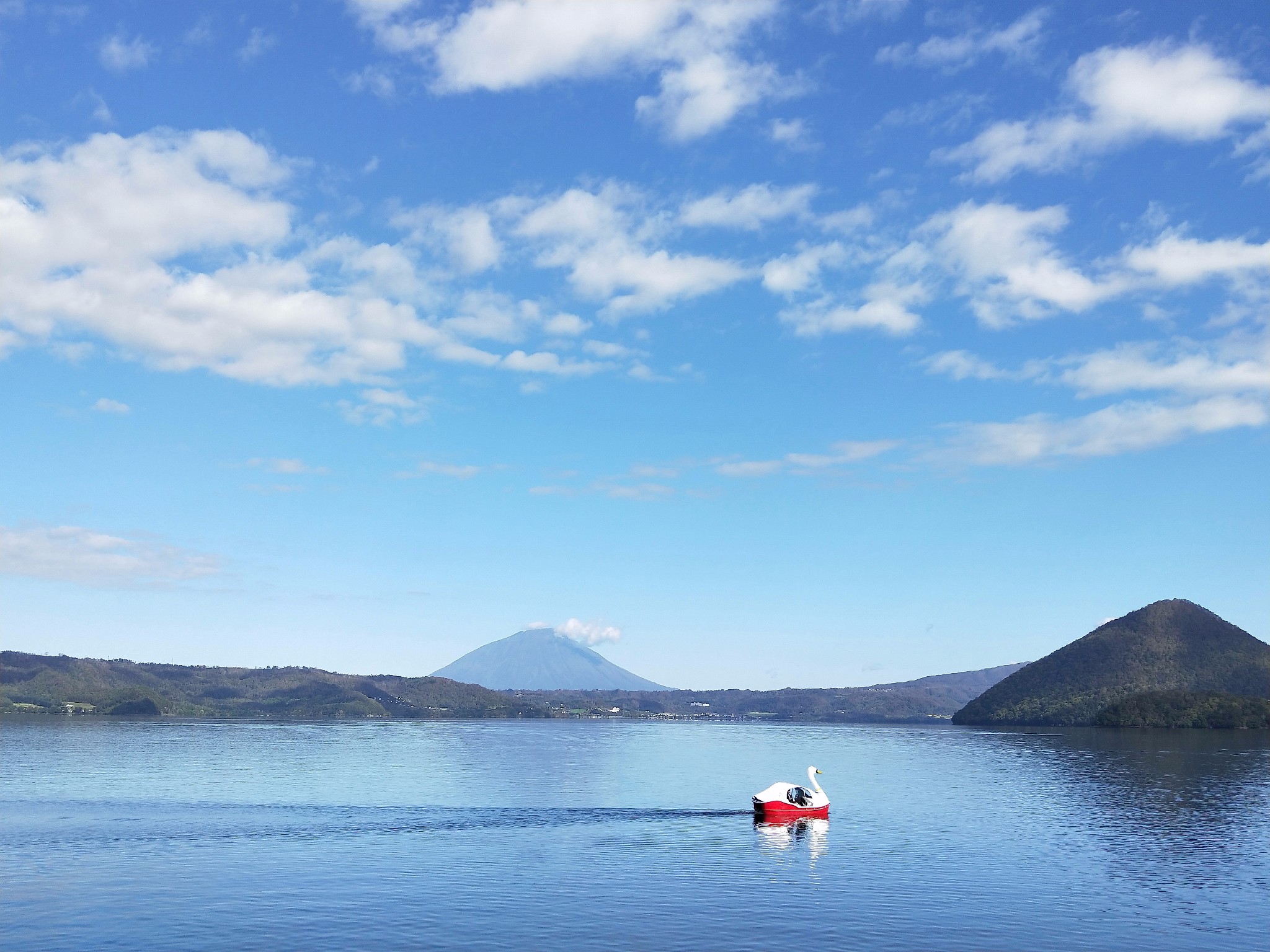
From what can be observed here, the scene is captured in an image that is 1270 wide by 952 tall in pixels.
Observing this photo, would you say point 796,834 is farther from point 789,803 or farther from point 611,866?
point 611,866

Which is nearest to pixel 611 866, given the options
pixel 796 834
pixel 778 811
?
pixel 796 834

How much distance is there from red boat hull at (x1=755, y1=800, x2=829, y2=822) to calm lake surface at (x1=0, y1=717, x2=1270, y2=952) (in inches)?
104

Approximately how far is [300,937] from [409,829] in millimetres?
40451

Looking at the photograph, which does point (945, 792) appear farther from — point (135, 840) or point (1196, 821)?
point (135, 840)

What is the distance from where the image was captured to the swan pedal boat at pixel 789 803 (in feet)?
326

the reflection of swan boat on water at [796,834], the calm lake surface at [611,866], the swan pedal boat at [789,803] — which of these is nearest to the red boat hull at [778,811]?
the swan pedal boat at [789,803]

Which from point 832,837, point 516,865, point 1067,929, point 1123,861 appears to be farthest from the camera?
point 832,837

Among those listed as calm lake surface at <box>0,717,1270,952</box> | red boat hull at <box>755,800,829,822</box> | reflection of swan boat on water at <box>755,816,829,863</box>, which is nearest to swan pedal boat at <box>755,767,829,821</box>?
red boat hull at <box>755,800,829,822</box>

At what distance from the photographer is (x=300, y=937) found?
52.2 meters

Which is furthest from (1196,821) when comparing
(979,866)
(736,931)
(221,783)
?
(221,783)

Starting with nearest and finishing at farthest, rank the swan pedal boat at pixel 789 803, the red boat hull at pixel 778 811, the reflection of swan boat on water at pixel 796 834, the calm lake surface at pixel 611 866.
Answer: the calm lake surface at pixel 611 866 < the reflection of swan boat on water at pixel 796 834 < the red boat hull at pixel 778 811 < the swan pedal boat at pixel 789 803

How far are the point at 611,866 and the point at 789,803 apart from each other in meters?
32.8

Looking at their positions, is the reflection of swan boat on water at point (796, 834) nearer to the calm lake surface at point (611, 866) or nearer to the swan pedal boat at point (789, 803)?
→ the calm lake surface at point (611, 866)

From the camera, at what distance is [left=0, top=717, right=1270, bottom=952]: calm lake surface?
54531 mm
